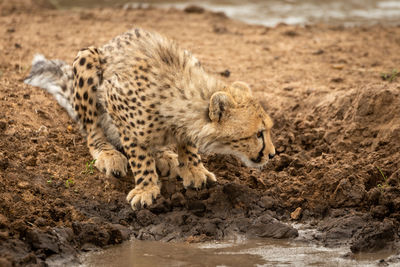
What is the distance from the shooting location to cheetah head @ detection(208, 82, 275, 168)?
172 inches

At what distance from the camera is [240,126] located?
4.41 m

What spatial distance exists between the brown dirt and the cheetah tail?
9 centimetres

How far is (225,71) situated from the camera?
702cm

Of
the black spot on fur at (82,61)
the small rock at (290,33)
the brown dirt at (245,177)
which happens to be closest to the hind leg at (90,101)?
the black spot on fur at (82,61)

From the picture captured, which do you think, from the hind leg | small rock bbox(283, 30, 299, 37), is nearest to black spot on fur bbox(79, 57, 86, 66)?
the hind leg

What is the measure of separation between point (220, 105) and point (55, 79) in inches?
90.2

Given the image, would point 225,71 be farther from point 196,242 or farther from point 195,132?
point 196,242

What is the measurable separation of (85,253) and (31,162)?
1.13 m

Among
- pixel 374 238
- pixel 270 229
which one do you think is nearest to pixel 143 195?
pixel 270 229

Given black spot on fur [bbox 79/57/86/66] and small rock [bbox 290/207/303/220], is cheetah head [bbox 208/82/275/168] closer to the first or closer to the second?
small rock [bbox 290/207/303/220]

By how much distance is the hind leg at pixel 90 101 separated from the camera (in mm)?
5305

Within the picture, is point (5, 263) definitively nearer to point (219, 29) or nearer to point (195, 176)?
point (195, 176)

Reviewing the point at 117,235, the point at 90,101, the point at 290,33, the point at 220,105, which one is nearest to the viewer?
the point at 117,235

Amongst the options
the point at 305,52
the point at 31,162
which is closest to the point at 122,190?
the point at 31,162
